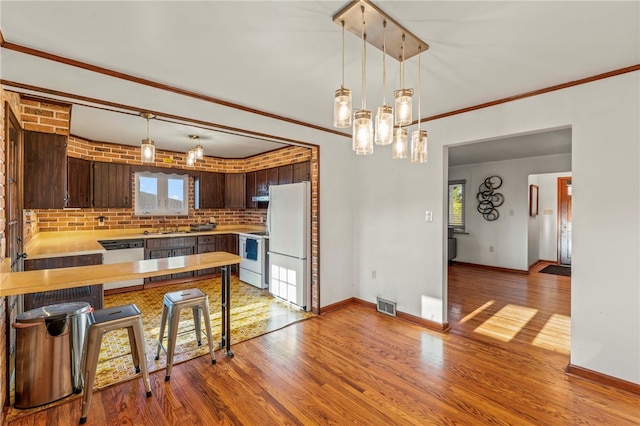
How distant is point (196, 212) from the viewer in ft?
19.6

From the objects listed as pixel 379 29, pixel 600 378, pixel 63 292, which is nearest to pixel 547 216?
pixel 600 378

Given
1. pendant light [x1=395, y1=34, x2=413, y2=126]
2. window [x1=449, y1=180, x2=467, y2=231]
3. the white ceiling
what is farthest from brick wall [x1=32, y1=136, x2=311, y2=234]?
window [x1=449, y1=180, x2=467, y2=231]

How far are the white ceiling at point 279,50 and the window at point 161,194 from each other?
3172mm

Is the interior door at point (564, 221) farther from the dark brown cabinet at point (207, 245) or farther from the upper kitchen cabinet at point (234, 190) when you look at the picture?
the dark brown cabinet at point (207, 245)

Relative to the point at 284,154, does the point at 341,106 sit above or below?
below

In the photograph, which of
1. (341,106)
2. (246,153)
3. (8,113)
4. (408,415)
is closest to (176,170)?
(246,153)

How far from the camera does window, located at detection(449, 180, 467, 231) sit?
6.98 metres

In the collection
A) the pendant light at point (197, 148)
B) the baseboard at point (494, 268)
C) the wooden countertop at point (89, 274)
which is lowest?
the baseboard at point (494, 268)

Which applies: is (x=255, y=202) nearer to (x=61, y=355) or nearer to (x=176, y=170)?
(x=176, y=170)

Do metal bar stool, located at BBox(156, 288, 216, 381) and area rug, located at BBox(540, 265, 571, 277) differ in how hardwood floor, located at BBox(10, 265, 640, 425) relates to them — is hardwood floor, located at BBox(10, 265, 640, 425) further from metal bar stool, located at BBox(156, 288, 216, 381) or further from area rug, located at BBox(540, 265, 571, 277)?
area rug, located at BBox(540, 265, 571, 277)

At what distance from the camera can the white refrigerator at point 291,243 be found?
12.6 feet

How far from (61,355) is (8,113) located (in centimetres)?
171

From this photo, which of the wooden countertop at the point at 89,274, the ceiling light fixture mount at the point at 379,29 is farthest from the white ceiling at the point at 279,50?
the wooden countertop at the point at 89,274

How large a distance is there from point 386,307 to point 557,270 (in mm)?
4791
